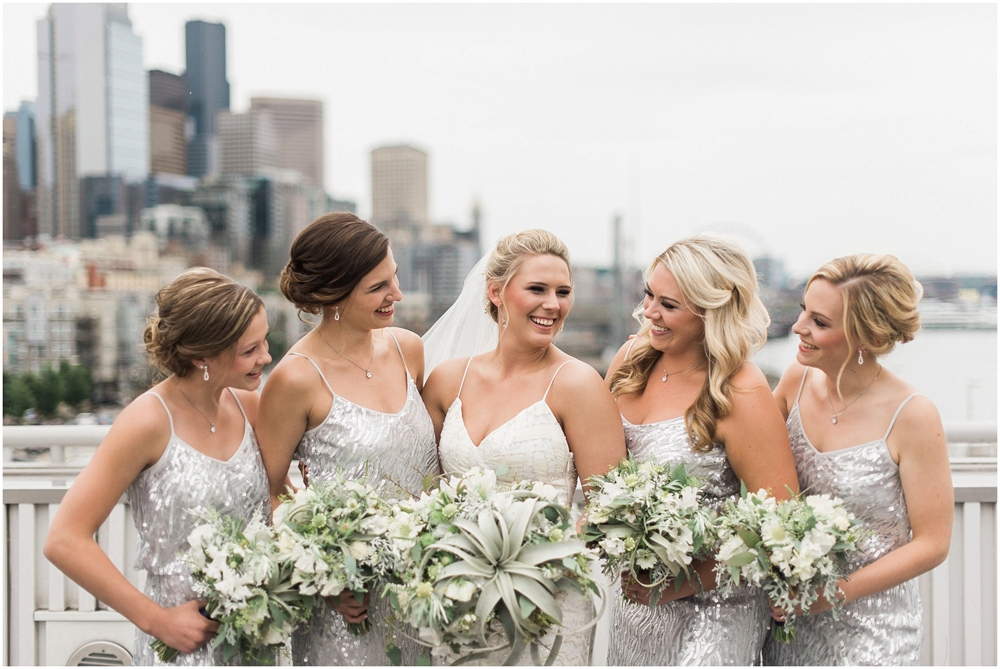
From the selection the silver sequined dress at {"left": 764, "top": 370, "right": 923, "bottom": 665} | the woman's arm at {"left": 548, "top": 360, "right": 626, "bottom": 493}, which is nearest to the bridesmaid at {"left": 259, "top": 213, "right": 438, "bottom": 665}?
the woman's arm at {"left": 548, "top": 360, "right": 626, "bottom": 493}

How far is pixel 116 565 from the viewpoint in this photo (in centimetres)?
338

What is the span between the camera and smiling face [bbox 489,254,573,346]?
2484mm

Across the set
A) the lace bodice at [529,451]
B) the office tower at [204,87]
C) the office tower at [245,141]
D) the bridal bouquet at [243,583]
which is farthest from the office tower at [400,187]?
the bridal bouquet at [243,583]

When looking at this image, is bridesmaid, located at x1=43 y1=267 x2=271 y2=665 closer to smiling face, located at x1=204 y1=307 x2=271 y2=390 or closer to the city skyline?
smiling face, located at x1=204 y1=307 x2=271 y2=390

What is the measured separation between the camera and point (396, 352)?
278 centimetres

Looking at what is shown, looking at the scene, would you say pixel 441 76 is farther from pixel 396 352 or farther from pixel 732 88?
pixel 396 352

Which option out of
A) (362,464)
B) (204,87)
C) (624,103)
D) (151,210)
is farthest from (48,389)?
(362,464)

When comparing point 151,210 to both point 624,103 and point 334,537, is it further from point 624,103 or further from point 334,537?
point 334,537

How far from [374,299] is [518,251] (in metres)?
0.54

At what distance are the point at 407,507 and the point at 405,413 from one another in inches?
21.7

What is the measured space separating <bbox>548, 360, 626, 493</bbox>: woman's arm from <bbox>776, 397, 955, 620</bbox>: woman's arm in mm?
795

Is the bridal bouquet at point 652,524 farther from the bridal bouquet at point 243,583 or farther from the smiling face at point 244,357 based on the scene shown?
the smiling face at point 244,357

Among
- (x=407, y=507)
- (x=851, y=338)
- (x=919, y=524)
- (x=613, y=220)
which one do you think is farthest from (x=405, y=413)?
(x=613, y=220)

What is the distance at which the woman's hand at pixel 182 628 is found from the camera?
6.90 feet
